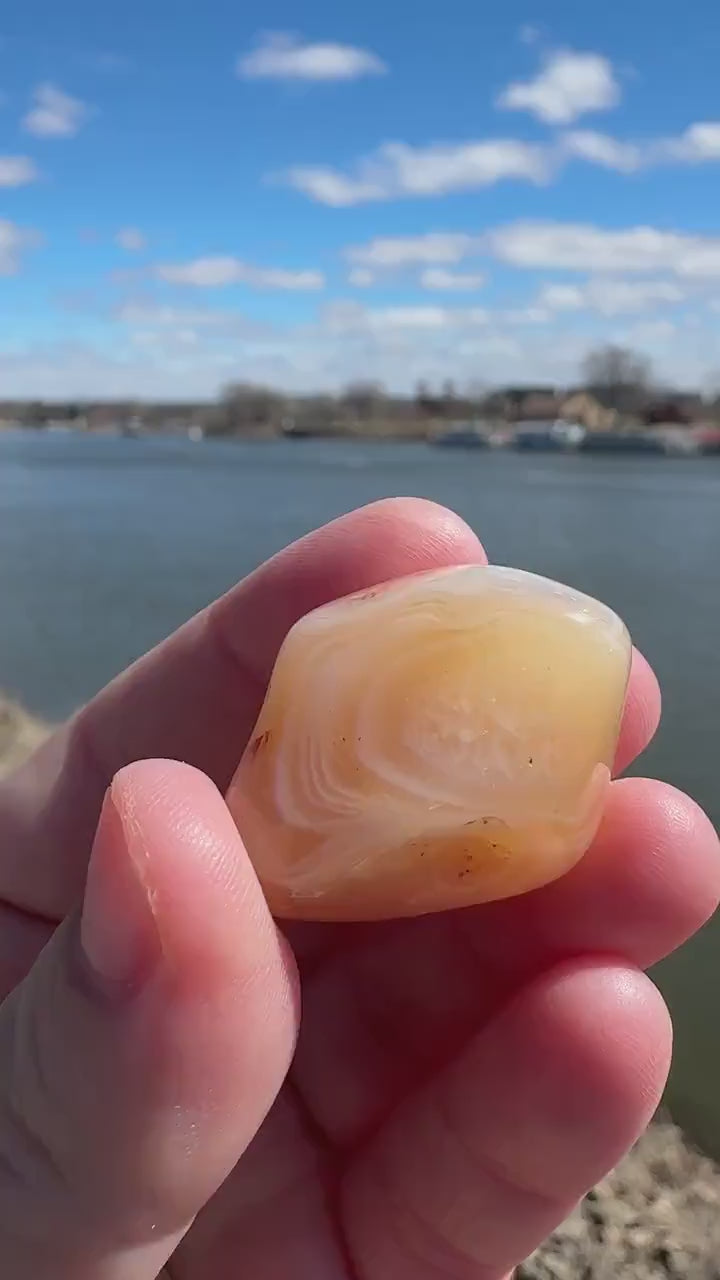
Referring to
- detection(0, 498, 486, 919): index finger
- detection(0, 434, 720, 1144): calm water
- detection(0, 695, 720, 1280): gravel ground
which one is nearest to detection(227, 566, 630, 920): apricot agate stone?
detection(0, 498, 486, 919): index finger

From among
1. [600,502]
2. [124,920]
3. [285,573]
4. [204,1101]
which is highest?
[285,573]

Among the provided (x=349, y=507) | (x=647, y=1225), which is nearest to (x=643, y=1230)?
(x=647, y=1225)

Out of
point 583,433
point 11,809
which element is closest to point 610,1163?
point 11,809

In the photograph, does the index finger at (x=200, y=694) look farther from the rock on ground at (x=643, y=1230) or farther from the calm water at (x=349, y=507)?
the calm water at (x=349, y=507)

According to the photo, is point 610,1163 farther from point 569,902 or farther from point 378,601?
point 378,601

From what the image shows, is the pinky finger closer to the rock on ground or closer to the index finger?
the index finger

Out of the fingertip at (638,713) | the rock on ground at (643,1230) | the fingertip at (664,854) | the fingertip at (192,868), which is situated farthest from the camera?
the rock on ground at (643,1230)

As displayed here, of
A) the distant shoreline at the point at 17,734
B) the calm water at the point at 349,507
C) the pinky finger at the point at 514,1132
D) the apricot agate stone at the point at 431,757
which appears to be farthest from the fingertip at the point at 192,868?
the distant shoreline at the point at 17,734

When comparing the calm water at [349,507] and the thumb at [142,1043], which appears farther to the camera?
the calm water at [349,507]
